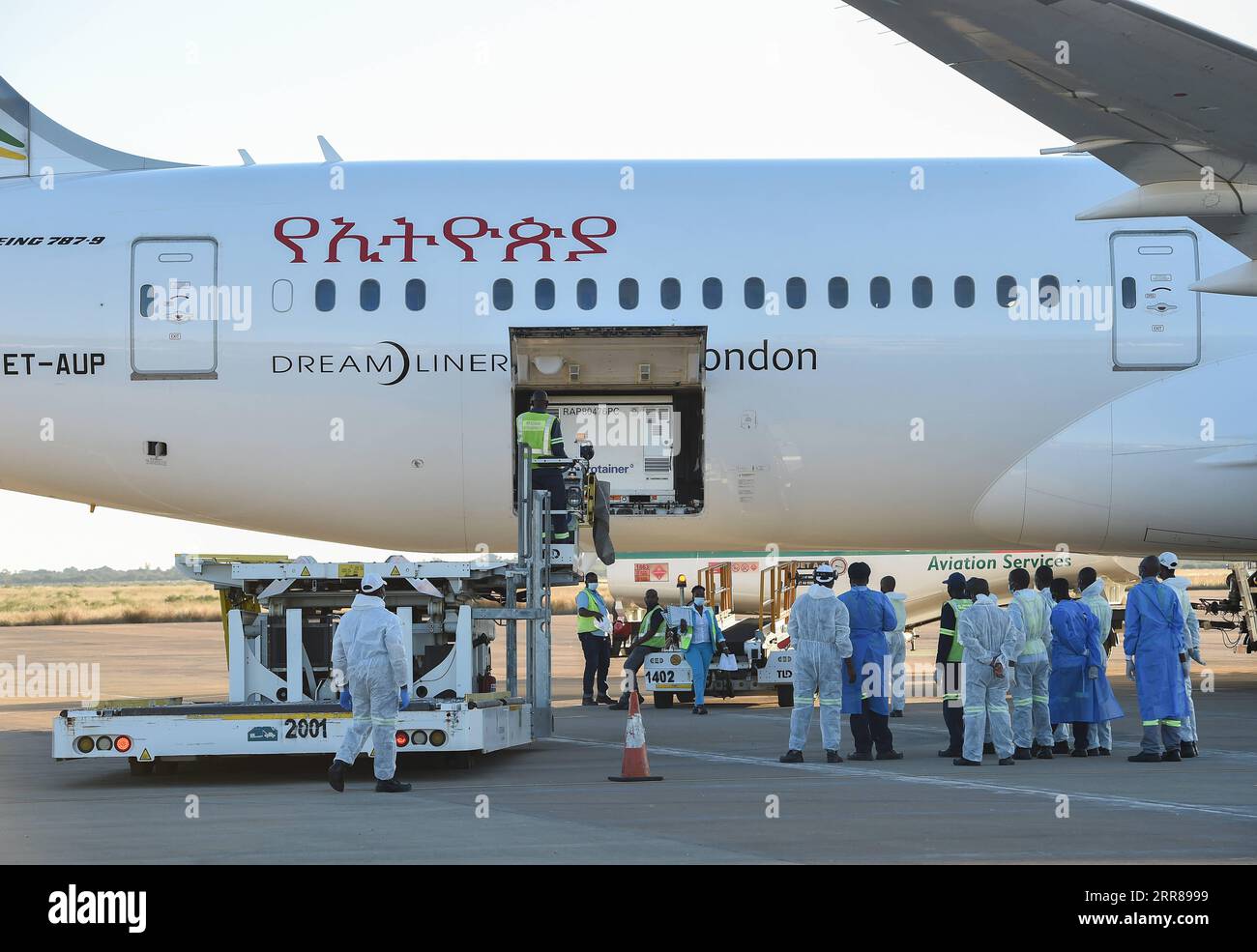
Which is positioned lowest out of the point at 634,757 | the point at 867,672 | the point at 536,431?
the point at 634,757

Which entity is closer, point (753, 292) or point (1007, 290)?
point (753, 292)

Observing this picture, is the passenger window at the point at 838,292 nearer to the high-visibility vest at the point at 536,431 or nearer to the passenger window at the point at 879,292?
the passenger window at the point at 879,292

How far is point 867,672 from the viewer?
12875 millimetres

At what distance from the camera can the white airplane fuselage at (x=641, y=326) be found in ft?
49.9

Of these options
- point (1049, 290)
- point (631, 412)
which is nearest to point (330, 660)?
point (631, 412)

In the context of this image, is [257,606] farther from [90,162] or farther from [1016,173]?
[1016,173]

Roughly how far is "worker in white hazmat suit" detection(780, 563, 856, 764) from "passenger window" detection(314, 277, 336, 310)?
5695mm

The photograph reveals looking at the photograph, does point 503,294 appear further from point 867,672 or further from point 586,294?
point 867,672

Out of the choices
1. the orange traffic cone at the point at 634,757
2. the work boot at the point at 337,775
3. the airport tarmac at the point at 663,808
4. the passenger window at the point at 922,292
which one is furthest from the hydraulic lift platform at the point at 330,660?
the passenger window at the point at 922,292

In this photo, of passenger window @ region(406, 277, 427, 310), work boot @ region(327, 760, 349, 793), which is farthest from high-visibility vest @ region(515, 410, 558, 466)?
work boot @ region(327, 760, 349, 793)

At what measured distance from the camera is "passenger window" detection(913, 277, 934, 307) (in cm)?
1548

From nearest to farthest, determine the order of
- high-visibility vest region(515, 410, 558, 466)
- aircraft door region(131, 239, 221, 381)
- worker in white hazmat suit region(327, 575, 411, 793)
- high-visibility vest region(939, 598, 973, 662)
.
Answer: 1. worker in white hazmat suit region(327, 575, 411, 793)
2. high-visibility vest region(939, 598, 973, 662)
3. high-visibility vest region(515, 410, 558, 466)
4. aircraft door region(131, 239, 221, 381)

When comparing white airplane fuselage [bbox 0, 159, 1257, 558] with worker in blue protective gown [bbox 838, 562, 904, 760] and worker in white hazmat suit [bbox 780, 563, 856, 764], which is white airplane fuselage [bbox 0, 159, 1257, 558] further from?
worker in white hazmat suit [bbox 780, 563, 856, 764]

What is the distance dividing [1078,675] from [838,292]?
445 cm
